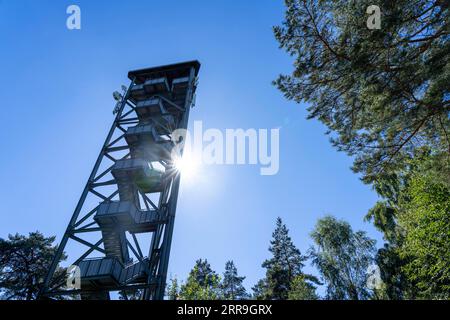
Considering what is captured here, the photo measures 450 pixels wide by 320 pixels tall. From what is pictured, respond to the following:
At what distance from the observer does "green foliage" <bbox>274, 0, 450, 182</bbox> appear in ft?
31.6

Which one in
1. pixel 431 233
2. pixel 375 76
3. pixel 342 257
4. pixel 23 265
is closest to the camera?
pixel 375 76

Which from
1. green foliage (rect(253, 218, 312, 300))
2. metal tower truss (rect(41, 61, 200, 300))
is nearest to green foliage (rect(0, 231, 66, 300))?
metal tower truss (rect(41, 61, 200, 300))

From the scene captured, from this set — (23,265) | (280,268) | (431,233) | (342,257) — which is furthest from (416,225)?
(23,265)

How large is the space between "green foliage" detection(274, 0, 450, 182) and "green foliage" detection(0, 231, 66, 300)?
28.3 metres

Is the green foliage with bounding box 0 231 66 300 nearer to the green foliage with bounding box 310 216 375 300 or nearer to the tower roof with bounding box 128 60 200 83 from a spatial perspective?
the tower roof with bounding box 128 60 200 83

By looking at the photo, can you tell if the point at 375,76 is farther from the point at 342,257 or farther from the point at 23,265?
the point at 23,265

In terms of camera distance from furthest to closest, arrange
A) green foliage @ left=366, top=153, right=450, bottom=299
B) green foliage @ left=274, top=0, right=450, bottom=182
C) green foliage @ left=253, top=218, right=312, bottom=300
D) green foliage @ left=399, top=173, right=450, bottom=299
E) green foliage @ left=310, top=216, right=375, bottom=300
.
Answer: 1. green foliage @ left=253, top=218, right=312, bottom=300
2. green foliage @ left=310, top=216, right=375, bottom=300
3. green foliage @ left=399, top=173, right=450, bottom=299
4. green foliage @ left=366, top=153, right=450, bottom=299
5. green foliage @ left=274, top=0, right=450, bottom=182

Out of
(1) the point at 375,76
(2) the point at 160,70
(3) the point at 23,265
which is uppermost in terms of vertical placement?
(2) the point at 160,70

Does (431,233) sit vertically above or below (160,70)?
below

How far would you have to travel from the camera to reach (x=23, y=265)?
2878 centimetres

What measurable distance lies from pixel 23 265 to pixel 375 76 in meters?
35.3

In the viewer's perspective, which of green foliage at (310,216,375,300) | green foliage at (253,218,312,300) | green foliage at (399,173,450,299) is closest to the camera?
green foliage at (399,173,450,299)

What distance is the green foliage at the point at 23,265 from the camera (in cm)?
2738

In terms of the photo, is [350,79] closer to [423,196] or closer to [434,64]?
[434,64]
